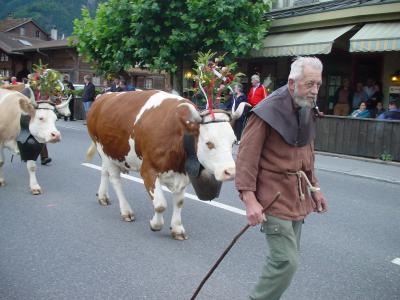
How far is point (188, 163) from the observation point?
453 cm

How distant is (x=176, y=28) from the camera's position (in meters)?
13.8

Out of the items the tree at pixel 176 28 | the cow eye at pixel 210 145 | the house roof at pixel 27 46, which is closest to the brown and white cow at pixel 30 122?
the cow eye at pixel 210 145

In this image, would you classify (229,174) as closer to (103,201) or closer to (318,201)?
(318,201)

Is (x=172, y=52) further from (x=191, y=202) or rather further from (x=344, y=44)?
(x=191, y=202)

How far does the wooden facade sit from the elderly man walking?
853 centimetres

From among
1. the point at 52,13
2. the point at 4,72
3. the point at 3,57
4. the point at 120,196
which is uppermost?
the point at 52,13

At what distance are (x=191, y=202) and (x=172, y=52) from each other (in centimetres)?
864

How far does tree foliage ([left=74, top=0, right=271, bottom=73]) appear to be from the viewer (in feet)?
43.4

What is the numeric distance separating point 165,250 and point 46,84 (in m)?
3.56

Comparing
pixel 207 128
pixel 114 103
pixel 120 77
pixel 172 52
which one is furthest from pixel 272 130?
pixel 120 77

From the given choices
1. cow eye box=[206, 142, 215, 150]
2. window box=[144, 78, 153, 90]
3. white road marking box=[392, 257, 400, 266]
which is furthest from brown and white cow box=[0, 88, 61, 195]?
window box=[144, 78, 153, 90]

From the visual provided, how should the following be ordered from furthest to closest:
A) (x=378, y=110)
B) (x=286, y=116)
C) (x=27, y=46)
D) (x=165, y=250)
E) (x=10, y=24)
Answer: (x=10, y=24), (x=27, y=46), (x=378, y=110), (x=165, y=250), (x=286, y=116)

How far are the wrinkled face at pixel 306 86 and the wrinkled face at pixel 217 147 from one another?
1.42 meters

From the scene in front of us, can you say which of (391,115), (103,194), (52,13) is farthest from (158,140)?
(52,13)
